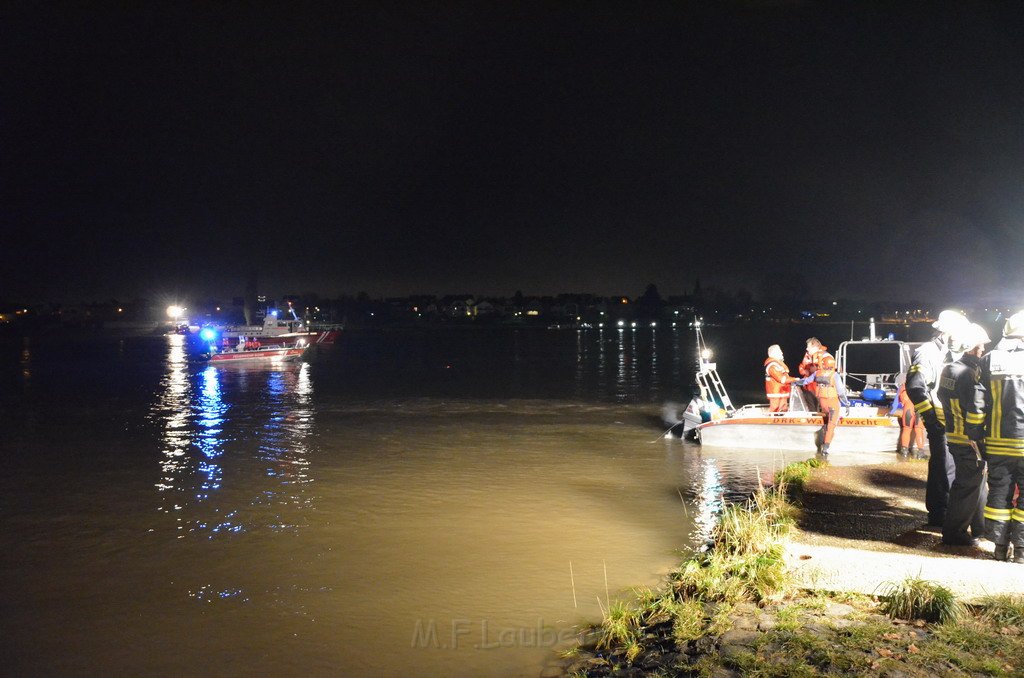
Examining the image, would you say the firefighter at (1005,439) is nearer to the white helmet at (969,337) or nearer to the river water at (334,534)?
the white helmet at (969,337)

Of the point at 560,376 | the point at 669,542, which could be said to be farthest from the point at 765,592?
the point at 560,376

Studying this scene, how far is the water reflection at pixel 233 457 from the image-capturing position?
36.9ft

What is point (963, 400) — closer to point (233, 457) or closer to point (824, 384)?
point (824, 384)

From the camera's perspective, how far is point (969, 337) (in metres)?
7.41

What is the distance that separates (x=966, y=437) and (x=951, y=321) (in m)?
1.84

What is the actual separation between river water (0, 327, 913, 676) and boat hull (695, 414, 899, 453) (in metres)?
0.38

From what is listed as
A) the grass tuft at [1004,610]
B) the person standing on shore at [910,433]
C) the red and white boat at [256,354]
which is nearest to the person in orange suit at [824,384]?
the person standing on shore at [910,433]

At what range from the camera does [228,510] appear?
11516 mm

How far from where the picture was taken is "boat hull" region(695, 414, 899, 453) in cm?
1372

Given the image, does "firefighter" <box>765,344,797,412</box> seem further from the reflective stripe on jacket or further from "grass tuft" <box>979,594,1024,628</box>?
"grass tuft" <box>979,594,1024,628</box>

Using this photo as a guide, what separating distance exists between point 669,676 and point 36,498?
37.6 feet

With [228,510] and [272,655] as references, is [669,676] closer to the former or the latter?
[272,655]

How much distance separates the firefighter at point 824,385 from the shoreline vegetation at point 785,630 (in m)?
7.15

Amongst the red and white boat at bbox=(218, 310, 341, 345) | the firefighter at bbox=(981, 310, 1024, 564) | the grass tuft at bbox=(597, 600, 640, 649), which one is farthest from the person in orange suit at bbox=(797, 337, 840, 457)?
the red and white boat at bbox=(218, 310, 341, 345)
